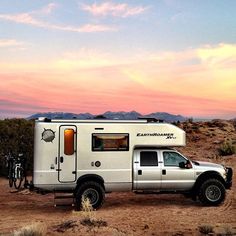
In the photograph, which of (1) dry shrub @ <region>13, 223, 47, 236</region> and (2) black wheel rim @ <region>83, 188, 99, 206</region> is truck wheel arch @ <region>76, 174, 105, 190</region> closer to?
(2) black wheel rim @ <region>83, 188, 99, 206</region>

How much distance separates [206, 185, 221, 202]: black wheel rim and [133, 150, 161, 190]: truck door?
1678 millimetres

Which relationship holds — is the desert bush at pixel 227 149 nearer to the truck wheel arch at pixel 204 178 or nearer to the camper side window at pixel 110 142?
the truck wheel arch at pixel 204 178

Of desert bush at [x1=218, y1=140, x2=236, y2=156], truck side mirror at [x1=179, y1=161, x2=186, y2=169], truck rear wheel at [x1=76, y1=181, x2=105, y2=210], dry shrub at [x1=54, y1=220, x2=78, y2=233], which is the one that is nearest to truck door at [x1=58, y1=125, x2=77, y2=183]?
truck rear wheel at [x1=76, y1=181, x2=105, y2=210]

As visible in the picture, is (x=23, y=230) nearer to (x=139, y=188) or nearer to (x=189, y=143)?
(x=139, y=188)

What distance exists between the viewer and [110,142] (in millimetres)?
14992

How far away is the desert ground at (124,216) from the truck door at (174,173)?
2.37 feet

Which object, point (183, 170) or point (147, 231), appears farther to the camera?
point (183, 170)

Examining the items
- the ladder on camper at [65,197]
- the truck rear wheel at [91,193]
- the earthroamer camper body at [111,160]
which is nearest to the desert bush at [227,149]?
the earthroamer camper body at [111,160]

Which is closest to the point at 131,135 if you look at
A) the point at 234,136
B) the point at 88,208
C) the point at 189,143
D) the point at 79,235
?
the point at 88,208

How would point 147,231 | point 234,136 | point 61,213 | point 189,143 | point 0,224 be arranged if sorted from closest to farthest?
point 147,231 → point 0,224 → point 61,213 → point 189,143 → point 234,136

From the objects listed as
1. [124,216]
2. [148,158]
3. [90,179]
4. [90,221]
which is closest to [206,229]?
[124,216]

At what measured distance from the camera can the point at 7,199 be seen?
17.3 meters

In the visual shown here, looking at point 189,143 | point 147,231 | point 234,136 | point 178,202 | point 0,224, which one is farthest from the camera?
point 234,136

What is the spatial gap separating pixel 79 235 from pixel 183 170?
4.87m
